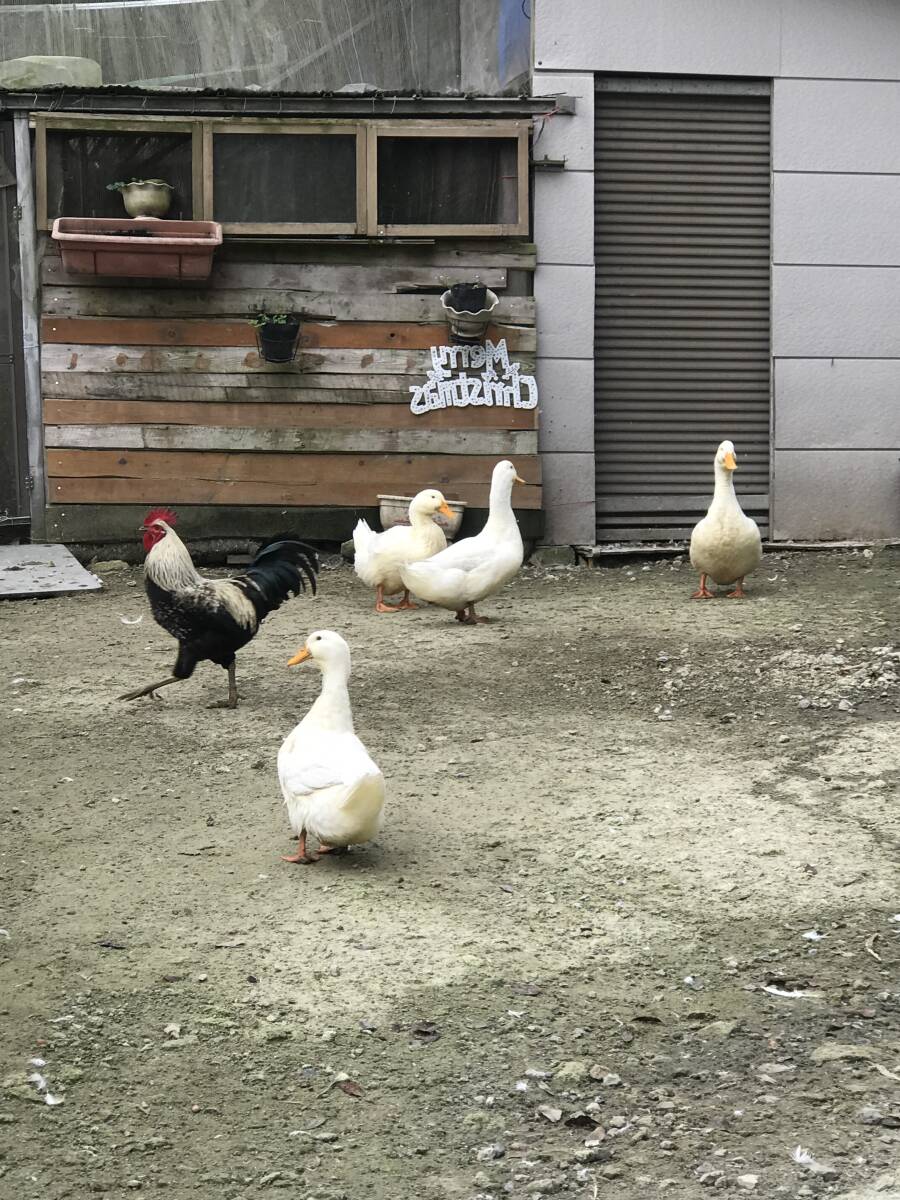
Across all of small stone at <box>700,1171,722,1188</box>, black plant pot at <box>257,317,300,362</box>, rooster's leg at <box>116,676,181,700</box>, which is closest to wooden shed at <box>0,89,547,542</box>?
black plant pot at <box>257,317,300,362</box>

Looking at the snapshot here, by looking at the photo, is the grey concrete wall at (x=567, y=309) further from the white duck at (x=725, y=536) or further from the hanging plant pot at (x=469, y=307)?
the white duck at (x=725, y=536)

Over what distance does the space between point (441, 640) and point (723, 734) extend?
7.34 ft

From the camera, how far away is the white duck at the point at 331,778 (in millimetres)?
4203

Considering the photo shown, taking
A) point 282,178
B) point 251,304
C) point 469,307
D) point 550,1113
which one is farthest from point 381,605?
point 550,1113

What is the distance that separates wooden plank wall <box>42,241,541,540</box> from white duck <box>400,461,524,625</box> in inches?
100

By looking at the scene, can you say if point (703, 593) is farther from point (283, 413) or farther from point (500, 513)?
point (283, 413)

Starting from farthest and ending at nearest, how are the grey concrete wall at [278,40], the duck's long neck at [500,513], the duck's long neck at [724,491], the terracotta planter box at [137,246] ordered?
the grey concrete wall at [278,40]
the terracotta planter box at [137,246]
the duck's long neck at [724,491]
the duck's long neck at [500,513]

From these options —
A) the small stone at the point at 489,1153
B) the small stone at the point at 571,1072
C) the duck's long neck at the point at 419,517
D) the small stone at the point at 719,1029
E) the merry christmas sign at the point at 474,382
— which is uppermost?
the merry christmas sign at the point at 474,382

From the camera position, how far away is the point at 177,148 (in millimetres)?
10219

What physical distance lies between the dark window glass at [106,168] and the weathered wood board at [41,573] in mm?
2371

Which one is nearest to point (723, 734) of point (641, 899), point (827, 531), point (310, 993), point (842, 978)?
point (641, 899)

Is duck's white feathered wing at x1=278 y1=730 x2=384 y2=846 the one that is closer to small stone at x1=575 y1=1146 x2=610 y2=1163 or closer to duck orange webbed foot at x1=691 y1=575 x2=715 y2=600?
small stone at x1=575 y1=1146 x2=610 y2=1163

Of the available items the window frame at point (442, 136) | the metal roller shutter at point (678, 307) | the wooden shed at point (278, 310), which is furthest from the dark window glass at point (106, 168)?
the metal roller shutter at point (678, 307)

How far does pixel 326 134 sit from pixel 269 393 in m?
1.88
